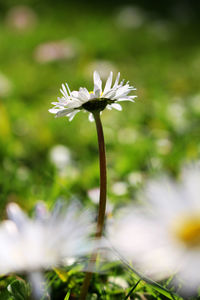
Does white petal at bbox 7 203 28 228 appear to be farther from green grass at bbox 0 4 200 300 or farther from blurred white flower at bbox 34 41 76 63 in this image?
blurred white flower at bbox 34 41 76 63

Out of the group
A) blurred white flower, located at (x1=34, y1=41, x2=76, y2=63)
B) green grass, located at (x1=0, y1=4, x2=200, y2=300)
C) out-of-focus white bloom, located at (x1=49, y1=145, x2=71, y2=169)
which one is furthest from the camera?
blurred white flower, located at (x1=34, y1=41, x2=76, y2=63)

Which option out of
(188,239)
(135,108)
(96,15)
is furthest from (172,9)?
(188,239)

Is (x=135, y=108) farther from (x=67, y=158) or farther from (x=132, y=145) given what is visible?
(x=67, y=158)

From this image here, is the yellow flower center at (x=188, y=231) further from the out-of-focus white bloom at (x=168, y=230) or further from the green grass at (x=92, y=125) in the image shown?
the green grass at (x=92, y=125)

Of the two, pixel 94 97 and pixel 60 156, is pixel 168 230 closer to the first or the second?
pixel 94 97

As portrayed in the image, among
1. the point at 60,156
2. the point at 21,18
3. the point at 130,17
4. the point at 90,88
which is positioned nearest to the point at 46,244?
the point at 60,156

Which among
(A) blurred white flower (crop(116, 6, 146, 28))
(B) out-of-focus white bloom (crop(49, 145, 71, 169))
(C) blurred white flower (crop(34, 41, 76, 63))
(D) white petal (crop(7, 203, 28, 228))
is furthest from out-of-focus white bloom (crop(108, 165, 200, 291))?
(A) blurred white flower (crop(116, 6, 146, 28))
